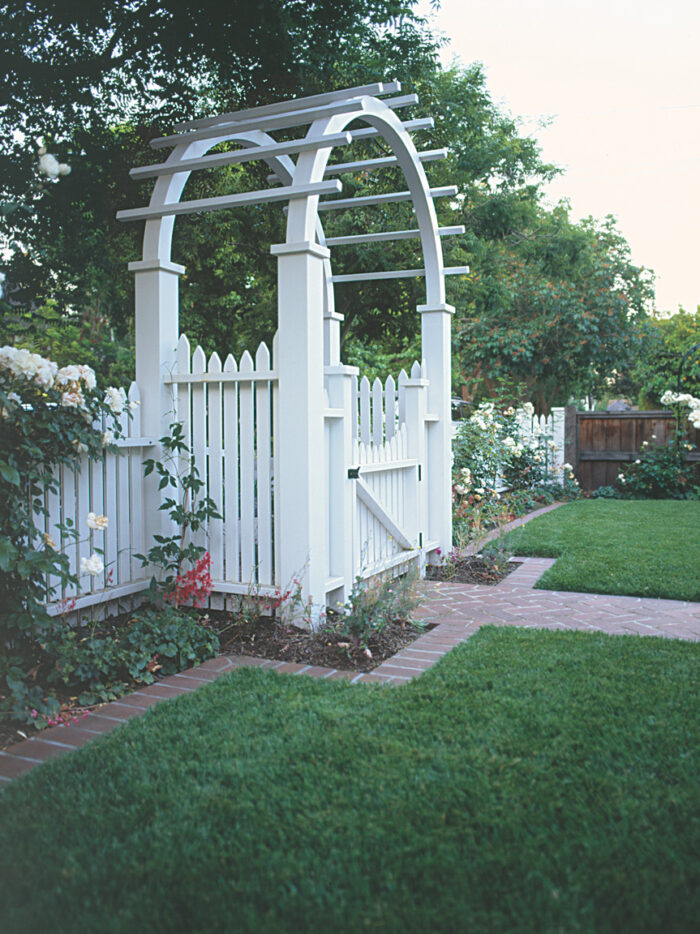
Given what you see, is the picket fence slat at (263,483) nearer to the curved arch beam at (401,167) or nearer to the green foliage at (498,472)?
the curved arch beam at (401,167)

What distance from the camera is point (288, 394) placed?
3912 millimetres

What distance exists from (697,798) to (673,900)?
515 millimetres

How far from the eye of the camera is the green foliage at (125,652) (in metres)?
3.16

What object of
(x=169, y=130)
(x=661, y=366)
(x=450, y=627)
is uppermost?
(x=169, y=130)

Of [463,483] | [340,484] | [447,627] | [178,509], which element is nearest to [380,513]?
[340,484]

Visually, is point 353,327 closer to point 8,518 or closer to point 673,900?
point 8,518

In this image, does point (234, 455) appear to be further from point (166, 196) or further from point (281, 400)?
point (166, 196)

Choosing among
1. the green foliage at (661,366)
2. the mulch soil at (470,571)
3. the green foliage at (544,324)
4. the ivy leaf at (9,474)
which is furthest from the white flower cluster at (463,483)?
the green foliage at (661,366)

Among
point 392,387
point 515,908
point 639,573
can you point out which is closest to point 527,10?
point 392,387

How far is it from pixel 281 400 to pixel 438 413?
2.17m

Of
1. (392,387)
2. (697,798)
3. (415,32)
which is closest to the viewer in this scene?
(697,798)

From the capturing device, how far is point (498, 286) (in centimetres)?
1270

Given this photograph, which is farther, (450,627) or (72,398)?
(450,627)

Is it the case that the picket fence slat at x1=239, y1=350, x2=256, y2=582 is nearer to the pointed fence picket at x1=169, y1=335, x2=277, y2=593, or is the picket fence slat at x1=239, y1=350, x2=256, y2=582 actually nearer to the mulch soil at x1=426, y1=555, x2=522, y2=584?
the pointed fence picket at x1=169, y1=335, x2=277, y2=593
